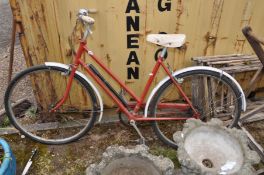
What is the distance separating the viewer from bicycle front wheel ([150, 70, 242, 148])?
3.86m

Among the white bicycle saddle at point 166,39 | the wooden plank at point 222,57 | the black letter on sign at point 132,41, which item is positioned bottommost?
the wooden plank at point 222,57

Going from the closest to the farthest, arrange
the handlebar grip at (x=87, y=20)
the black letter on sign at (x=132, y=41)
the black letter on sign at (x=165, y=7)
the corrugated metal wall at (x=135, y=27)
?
the handlebar grip at (x=87, y=20) < the corrugated metal wall at (x=135, y=27) < the black letter on sign at (x=165, y=7) < the black letter on sign at (x=132, y=41)

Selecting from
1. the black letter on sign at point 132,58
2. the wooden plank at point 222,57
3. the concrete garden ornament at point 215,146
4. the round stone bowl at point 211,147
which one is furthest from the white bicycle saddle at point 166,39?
the round stone bowl at point 211,147

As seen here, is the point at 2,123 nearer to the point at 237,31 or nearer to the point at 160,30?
the point at 160,30

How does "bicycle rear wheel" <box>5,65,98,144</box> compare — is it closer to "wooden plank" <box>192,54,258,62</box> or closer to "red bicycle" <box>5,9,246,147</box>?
"red bicycle" <box>5,9,246,147</box>

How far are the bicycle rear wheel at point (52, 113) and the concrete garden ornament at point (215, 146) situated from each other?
1359mm

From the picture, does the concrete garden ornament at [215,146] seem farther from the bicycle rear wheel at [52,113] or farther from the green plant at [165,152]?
the bicycle rear wheel at [52,113]

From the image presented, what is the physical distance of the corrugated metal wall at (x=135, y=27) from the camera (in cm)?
365

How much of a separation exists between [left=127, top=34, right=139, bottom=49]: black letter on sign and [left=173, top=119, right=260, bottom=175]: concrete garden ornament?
131cm

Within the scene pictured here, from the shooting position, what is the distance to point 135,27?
388 centimetres

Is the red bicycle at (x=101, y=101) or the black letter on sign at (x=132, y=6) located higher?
the black letter on sign at (x=132, y=6)

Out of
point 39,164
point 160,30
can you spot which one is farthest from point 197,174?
point 39,164

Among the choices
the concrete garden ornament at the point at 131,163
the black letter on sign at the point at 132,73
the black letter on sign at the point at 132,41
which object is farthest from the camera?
the black letter on sign at the point at 132,73

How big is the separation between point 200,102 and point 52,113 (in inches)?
87.9
